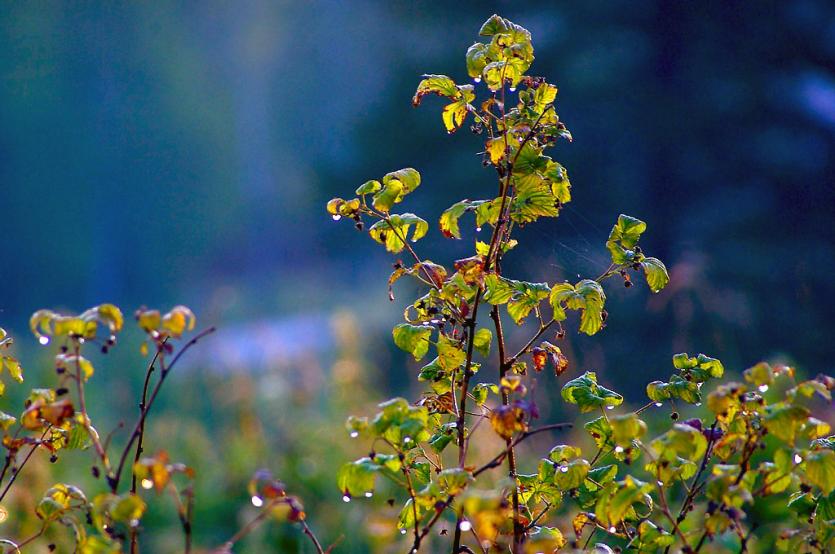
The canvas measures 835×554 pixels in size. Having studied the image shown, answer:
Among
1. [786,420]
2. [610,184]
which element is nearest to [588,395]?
[786,420]

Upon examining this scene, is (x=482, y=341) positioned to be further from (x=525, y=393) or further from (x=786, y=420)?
(x=786, y=420)

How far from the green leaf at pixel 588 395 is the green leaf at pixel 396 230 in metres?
0.33

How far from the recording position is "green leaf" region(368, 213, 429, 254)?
1.25 m

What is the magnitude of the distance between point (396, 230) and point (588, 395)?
385mm

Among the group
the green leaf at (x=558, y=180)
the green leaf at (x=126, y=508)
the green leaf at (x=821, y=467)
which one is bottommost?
the green leaf at (x=126, y=508)

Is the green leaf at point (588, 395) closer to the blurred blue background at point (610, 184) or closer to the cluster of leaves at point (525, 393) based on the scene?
the cluster of leaves at point (525, 393)

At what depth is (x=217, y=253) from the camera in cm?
1736

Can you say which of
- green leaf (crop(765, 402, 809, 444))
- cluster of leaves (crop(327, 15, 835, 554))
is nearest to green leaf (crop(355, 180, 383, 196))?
cluster of leaves (crop(327, 15, 835, 554))

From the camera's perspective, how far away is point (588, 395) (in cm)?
127

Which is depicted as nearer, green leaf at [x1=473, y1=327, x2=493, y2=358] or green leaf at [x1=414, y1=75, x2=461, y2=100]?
green leaf at [x1=414, y1=75, x2=461, y2=100]

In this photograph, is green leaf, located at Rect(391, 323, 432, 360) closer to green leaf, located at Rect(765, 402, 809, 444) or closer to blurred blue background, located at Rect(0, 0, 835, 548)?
green leaf, located at Rect(765, 402, 809, 444)

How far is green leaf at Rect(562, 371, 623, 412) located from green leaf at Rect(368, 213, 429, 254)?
33 centimetres

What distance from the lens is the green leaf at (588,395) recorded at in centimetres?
126

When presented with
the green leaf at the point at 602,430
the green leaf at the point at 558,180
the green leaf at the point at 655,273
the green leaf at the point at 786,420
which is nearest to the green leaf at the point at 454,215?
the green leaf at the point at 558,180
